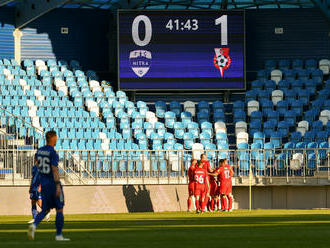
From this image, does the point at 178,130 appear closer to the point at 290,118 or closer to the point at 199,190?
the point at 290,118

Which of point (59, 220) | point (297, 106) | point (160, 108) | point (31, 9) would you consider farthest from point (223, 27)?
point (59, 220)

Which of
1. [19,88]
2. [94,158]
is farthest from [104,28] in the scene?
[94,158]

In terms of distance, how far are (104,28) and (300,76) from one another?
8.77 metres

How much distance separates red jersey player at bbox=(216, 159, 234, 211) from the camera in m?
25.0

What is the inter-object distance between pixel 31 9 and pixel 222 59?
812 centimetres

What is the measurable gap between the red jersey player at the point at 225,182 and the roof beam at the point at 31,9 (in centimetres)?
1160

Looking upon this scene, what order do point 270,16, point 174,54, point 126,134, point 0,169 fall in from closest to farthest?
point 0,169
point 126,134
point 174,54
point 270,16

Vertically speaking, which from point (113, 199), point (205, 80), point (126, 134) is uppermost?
point (205, 80)

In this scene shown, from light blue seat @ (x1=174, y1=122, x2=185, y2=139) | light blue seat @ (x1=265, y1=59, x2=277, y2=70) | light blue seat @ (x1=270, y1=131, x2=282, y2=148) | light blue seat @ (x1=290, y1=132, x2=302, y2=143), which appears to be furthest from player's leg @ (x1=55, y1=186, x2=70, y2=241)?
light blue seat @ (x1=265, y1=59, x2=277, y2=70)

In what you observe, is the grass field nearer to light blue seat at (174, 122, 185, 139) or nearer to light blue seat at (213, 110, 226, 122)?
light blue seat at (174, 122, 185, 139)

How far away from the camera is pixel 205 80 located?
35094 mm

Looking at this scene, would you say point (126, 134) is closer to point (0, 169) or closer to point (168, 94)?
point (168, 94)

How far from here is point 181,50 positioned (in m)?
35.0

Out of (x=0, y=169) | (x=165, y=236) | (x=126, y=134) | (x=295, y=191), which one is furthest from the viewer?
(x=126, y=134)
